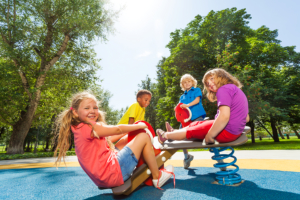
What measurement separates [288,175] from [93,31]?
14208mm

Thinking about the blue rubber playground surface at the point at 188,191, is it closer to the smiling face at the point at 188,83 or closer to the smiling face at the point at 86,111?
the smiling face at the point at 86,111

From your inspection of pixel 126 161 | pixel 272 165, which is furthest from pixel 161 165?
pixel 272 165

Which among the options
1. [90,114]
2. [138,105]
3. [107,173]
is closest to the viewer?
[107,173]

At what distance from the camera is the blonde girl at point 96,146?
1.89 metres

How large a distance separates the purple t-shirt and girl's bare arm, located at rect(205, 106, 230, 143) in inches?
3.0

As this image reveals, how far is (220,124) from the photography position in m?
2.05

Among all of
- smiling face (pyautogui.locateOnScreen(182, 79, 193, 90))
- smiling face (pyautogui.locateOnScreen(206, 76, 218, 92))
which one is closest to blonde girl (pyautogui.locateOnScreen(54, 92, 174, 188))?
smiling face (pyautogui.locateOnScreen(206, 76, 218, 92))

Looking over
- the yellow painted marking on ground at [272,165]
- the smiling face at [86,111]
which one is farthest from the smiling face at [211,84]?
the yellow painted marking on ground at [272,165]

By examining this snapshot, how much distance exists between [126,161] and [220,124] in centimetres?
118

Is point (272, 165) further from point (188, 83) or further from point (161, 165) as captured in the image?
point (161, 165)

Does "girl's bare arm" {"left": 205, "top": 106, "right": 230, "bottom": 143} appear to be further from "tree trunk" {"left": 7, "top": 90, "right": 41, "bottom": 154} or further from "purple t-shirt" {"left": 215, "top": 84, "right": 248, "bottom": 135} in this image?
"tree trunk" {"left": 7, "top": 90, "right": 41, "bottom": 154}

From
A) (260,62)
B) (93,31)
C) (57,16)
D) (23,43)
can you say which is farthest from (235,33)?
(23,43)

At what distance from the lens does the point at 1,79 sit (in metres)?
10.2

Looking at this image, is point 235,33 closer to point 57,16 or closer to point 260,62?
point 260,62
